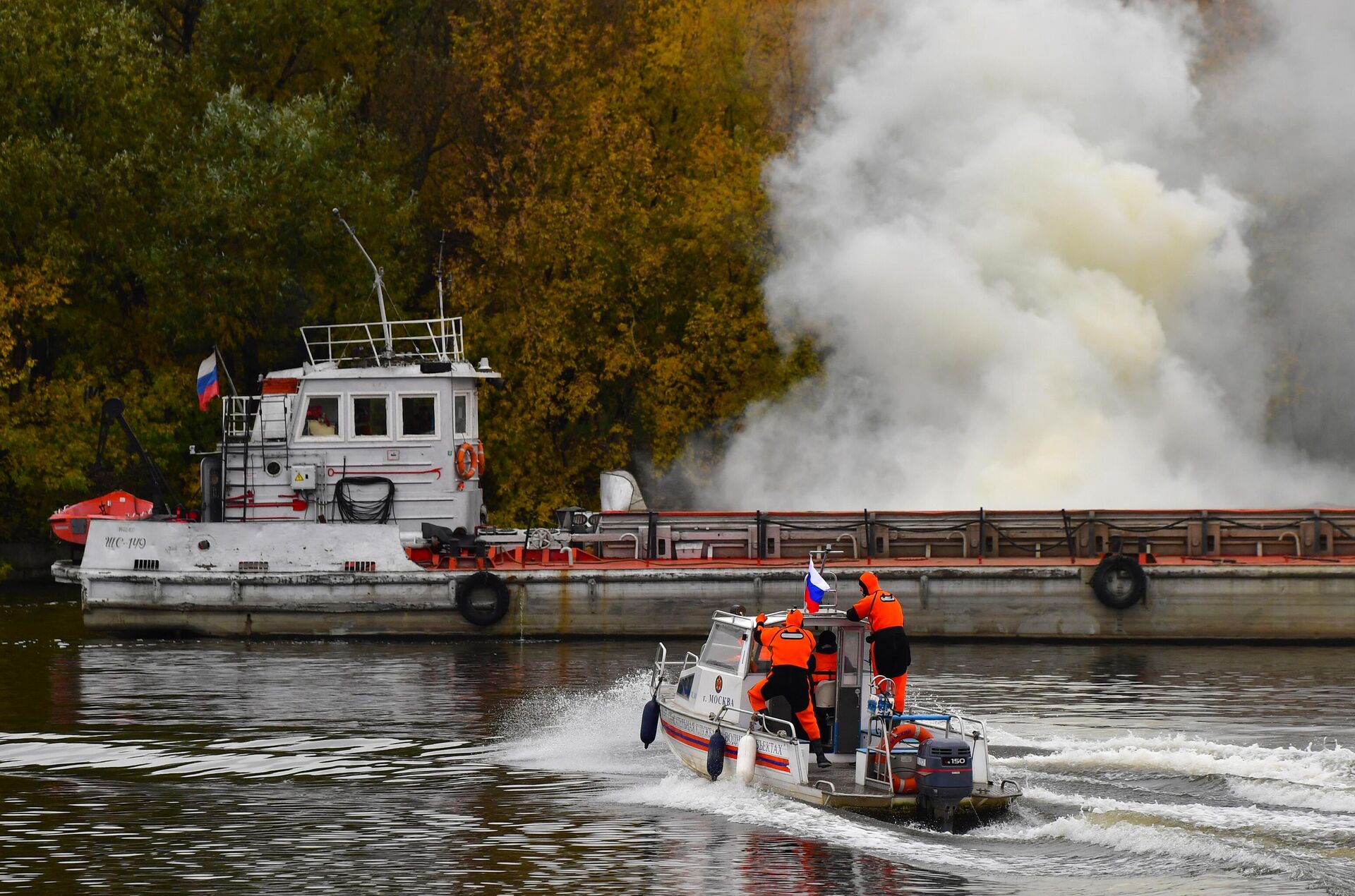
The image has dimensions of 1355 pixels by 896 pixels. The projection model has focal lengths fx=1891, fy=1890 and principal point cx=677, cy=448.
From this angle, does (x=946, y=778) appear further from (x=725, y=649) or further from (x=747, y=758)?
(x=725, y=649)

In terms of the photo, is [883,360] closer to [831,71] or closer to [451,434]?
[831,71]

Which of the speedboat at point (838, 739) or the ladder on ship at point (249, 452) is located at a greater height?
the ladder on ship at point (249, 452)

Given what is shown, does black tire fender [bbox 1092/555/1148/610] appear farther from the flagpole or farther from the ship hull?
the flagpole

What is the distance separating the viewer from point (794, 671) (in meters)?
18.6

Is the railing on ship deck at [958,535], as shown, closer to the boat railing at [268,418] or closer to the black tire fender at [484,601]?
the black tire fender at [484,601]

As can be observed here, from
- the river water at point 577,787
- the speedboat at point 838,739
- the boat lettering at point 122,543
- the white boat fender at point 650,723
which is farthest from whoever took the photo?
the boat lettering at point 122,543

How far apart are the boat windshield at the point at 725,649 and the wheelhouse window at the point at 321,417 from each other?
14.6 meters

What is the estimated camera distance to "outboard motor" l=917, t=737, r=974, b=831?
17.3 m

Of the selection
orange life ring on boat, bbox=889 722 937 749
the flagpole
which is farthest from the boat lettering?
orange life ring on boat, bbox=889 722 937 749

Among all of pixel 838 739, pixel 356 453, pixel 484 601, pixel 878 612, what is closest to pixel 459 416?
pixel 356 453

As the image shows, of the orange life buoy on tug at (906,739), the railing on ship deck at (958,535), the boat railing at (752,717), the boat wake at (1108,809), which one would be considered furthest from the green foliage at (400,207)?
the orange life buoy on tug at (906,739)

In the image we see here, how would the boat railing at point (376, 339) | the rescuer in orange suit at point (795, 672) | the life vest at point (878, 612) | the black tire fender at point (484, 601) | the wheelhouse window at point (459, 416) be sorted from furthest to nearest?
the boat railing at point (376, 339), the wheelhouse window at point (459, 416), the black tire fender at point (484, 601), the life vest at point (878, 612), the rescuer in orange suit at point (795, 672)

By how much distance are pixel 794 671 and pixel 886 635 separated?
3.38ft

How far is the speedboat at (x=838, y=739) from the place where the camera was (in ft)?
57.4
